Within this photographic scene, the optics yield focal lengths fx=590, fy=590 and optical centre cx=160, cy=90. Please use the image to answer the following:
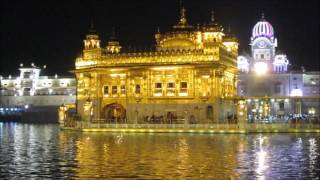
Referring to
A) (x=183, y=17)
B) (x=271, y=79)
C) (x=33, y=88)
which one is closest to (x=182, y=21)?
(x=183, y=17)

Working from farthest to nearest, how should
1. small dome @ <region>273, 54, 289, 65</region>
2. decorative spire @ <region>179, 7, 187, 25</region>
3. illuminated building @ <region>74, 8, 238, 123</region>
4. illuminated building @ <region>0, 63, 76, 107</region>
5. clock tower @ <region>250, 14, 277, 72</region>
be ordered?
illuminated building @ <region>0, 63, 76, 107</region>
small dome @ <region>273, 54, 289, 65</region>
clock tower @ <region>250, 14, 277, 72</region>
decorative spire @ <region>179, 7, 187, 25</region>
illuminated building @ <region>74, 8, 238, 123</region>

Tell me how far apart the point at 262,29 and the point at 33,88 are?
4433 centimetres

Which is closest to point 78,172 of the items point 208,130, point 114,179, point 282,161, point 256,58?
point 114,179

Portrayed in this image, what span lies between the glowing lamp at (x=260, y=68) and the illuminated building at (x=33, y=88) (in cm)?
3252

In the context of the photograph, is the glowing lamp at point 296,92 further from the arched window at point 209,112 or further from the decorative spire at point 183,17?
the arched window at point 209,112

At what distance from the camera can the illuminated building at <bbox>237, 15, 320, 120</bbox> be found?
88.1 m

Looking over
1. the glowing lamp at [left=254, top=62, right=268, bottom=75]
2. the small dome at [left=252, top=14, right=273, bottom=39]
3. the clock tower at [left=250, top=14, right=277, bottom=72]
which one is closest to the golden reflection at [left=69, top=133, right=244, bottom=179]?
the glowing lamp at [left=254, top=62, right=268, bottom=75]

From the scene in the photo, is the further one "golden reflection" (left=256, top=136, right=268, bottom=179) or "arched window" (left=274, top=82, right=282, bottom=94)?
"arched window" (left=274, top=82, right=282, bottom=94)

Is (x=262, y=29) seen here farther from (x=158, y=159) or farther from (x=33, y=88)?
(x=158, y=159)

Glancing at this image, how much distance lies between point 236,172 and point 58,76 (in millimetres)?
92664

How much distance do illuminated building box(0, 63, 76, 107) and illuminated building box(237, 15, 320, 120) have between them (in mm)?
31547

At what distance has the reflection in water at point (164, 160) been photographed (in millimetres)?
24281

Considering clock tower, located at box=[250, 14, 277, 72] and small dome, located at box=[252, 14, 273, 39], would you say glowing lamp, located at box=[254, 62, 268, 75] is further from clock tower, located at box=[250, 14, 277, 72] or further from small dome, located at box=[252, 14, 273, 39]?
small dome, located at box=[252, 14, 273, 39]

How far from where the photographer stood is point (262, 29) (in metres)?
98.4
